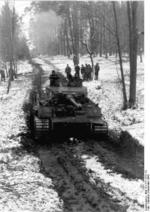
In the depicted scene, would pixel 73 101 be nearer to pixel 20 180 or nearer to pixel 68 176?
pixel 68 176

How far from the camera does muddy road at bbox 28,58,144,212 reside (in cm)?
874

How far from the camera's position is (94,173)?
10805 mm

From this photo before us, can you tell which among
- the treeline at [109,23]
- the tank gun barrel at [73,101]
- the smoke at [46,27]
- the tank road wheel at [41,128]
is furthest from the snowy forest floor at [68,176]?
the smoke at [46,27]

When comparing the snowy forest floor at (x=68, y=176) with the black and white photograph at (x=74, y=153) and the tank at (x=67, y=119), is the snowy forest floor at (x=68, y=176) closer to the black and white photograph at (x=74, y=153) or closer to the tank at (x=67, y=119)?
the black and white photograph at (x=74, y=153)

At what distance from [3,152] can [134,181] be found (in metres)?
4.91

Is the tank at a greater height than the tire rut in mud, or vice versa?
the tank

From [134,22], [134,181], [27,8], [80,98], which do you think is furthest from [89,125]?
[27,8]

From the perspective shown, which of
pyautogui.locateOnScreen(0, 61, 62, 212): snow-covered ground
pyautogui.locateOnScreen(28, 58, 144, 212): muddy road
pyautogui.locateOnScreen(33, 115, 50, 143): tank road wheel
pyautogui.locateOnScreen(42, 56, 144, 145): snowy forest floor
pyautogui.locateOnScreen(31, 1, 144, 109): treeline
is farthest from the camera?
pyautogui.locateOnScreen(31, 1, 144, 109): treeline

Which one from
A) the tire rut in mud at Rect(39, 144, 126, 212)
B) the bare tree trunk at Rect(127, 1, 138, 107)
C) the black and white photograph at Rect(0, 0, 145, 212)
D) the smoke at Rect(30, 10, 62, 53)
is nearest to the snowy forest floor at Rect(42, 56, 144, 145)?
the black and white photograph at Rect(0, 0, 145, 212)

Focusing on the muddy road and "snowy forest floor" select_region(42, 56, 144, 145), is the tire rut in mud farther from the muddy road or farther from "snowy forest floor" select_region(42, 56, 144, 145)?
"snowy forest floor" select_region(42, 56, 144, 145)

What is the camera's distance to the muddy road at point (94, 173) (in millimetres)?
8742

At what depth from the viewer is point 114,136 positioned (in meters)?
15.3

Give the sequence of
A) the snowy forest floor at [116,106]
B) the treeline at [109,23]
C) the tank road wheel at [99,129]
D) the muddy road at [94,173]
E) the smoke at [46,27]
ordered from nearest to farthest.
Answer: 1. the muddy road at [94,173]
2. the tank road wheel at [99,129]
3. the snowy forest floor at [116,106]
4. the treeline at [109,23]
5. the smoke at [46,27]

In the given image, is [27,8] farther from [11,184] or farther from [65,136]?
[11,184]
